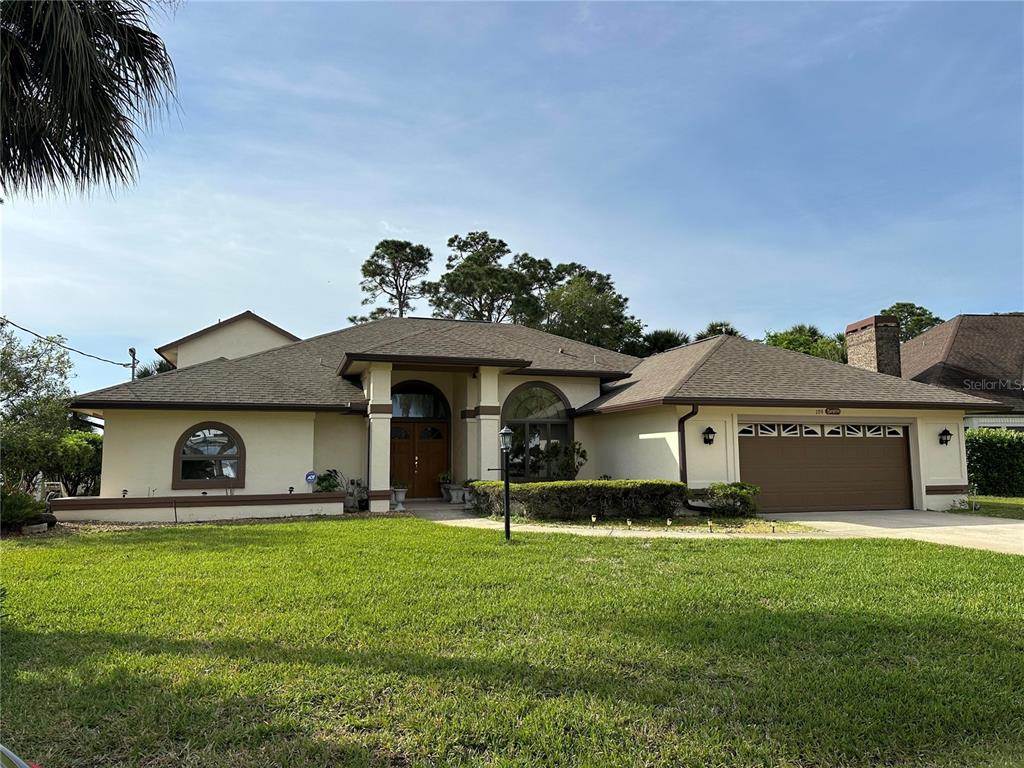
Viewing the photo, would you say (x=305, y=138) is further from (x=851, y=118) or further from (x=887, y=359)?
(x=887, y=359)

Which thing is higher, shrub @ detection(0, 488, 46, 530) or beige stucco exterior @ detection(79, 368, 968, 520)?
beige stucco exterior @ detection(79, 368, 968, 520)

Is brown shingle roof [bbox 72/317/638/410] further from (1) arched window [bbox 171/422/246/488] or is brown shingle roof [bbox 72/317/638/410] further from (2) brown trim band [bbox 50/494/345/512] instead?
(2) brown trim band [bbox 50/494/345/512]

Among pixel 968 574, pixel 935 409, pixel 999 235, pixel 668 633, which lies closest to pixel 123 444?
pixel 668 633

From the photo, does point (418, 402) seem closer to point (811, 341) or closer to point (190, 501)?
point (190, 501)

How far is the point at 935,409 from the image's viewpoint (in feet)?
49.8

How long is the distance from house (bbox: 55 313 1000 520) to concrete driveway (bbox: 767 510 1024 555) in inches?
38.6

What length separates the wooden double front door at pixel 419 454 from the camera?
17969 mm

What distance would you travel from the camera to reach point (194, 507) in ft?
45.5

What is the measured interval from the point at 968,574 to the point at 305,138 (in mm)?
11939

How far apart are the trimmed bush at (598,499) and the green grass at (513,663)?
500cm

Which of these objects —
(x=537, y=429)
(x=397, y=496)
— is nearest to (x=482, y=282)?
(x=537, y=429)

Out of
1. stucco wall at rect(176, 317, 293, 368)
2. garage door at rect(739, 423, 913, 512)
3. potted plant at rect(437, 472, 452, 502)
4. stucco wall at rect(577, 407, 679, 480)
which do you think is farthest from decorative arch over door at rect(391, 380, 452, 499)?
stucco wall at rect(176, 317, 293, 368)

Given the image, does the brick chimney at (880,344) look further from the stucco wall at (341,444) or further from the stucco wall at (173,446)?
the stucco wall at (173,446)

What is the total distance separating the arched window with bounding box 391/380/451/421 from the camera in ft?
59.7
